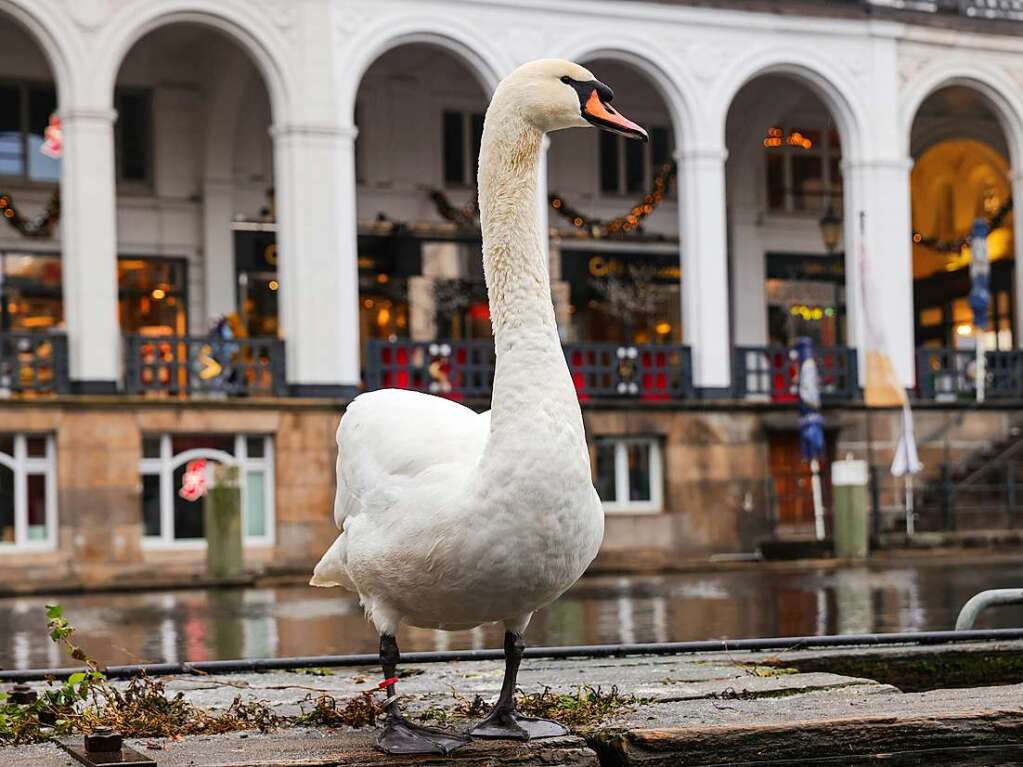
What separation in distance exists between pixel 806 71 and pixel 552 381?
25114 mm

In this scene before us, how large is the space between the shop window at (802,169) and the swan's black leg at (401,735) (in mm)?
29934

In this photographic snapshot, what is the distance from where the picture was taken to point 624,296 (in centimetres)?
3362

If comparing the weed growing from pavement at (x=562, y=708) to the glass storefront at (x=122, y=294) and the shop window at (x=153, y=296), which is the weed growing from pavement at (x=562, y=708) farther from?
the shop window at (x=153, y=296)

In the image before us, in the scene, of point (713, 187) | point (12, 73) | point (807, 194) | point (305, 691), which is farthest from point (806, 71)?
point (305, 691)

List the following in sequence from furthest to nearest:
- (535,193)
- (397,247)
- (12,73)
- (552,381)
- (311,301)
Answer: (397,247) → (12,73) → (311,301) → (535,193) → (552,381)

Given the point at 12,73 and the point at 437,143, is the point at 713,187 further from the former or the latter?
the point at 12,73

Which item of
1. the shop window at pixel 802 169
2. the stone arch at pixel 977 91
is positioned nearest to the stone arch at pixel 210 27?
the stone arch at pixel 977 91

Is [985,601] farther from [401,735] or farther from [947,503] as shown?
[947,503]

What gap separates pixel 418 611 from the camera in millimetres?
6598

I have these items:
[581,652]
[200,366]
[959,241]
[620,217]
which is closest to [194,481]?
[200,366]

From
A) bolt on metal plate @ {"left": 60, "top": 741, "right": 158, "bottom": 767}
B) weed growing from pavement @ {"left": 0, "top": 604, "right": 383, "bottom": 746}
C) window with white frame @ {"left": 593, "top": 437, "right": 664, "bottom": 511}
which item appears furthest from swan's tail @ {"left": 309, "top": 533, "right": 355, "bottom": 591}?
window with white frame @ {"left": 593, "top": 437, "right": 664, "bottom": 511}

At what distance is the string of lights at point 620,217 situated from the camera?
3244 cm

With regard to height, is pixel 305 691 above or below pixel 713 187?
below

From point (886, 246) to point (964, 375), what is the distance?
2745 mm
